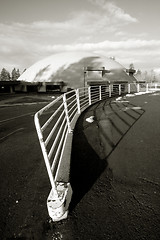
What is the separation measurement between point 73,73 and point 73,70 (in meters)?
1.33

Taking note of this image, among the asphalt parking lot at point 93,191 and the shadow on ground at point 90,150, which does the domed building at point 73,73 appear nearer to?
the shadow on ground at point 90,150

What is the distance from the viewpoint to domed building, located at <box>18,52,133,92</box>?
30.6 m

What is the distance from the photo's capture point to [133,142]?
14.0 ft

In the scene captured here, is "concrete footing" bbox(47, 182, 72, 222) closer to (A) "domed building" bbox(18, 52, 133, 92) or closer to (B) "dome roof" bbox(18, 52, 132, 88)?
(A) "domed building" bbox(18, 52, 133, 92)

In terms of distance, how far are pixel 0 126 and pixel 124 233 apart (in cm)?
668

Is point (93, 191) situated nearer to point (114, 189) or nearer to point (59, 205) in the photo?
point (114, 189)

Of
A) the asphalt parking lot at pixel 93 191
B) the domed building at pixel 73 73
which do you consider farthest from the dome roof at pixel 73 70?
the asphalt parking lot at pixel 93 191

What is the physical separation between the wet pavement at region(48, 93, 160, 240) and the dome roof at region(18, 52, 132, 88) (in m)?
28.7

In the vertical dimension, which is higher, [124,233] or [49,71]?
[49,71]

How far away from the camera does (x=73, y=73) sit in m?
33.9

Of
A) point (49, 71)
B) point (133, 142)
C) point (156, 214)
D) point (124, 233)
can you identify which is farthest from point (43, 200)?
point (49, 71)

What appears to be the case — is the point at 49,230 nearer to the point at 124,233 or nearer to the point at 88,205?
the point at 88,205

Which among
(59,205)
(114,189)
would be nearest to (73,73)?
(114,189)

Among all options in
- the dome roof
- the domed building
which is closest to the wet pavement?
the domed building
